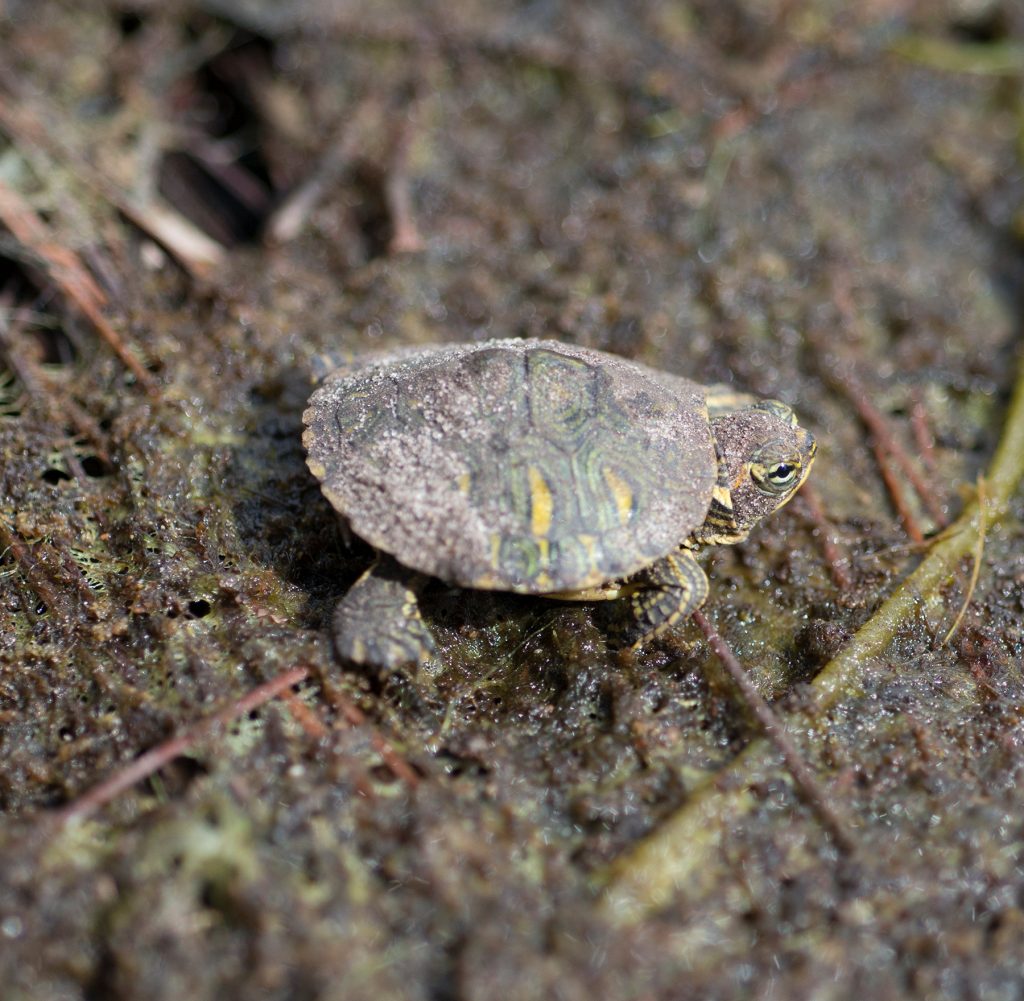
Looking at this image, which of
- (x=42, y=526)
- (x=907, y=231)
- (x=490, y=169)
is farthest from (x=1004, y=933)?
(x=490, y=169)

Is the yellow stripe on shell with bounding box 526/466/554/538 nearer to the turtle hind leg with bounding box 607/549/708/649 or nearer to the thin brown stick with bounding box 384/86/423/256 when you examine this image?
the turtle hind leg with bounding box 607/549/708/649

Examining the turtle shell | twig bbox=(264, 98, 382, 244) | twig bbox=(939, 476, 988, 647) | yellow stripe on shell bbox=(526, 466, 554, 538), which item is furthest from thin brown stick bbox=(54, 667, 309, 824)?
twig bbox=(264, 98, 382, 244)

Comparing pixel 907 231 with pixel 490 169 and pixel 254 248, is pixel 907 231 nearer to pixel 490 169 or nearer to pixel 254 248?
pixel 490 169

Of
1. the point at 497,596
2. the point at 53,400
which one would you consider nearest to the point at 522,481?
the point at 497,596

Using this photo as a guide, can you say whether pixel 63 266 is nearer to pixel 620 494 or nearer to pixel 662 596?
pixel 620 494

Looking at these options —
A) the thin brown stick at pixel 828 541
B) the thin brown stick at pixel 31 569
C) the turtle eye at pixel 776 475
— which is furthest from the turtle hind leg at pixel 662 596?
the thin brown stick at pixel 31 569

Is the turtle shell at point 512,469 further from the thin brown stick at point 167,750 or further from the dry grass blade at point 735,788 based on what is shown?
the dry grass blade at point 735,788

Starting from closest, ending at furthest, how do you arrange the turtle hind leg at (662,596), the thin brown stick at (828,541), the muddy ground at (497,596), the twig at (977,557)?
the muddy ground at (497,596) → the turtle hind leg at (662,596) → the twig at (977,557) → the thin brown stick at (828,541)
